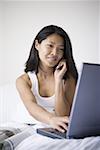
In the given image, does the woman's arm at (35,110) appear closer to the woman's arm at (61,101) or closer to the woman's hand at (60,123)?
the woman's hand at (60,123)

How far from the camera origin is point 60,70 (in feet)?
5.17

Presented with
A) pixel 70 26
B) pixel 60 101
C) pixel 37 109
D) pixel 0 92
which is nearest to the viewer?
pixel 37 109

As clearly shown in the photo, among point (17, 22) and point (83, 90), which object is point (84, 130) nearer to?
point (83, 90)

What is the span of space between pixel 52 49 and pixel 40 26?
1170 mm

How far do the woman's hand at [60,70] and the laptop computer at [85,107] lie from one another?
1.85ft

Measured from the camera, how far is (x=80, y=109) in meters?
0.91

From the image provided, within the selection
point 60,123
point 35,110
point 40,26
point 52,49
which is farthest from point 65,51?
point 40,26

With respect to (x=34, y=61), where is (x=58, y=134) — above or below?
below

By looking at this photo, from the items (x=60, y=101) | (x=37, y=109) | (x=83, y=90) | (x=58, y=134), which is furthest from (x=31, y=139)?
(x=60, y=101)

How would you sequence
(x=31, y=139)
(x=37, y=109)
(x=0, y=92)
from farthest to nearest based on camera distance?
1. (x=0, y=92)
2. (x=37, y=109)
3. (x=31, y=139)

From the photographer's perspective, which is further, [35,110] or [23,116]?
[23,116]

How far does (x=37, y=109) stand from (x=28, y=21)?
1.55 meters

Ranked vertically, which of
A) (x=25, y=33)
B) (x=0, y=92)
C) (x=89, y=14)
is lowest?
(x=0, y=92)

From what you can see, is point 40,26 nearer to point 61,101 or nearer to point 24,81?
point 24,81
